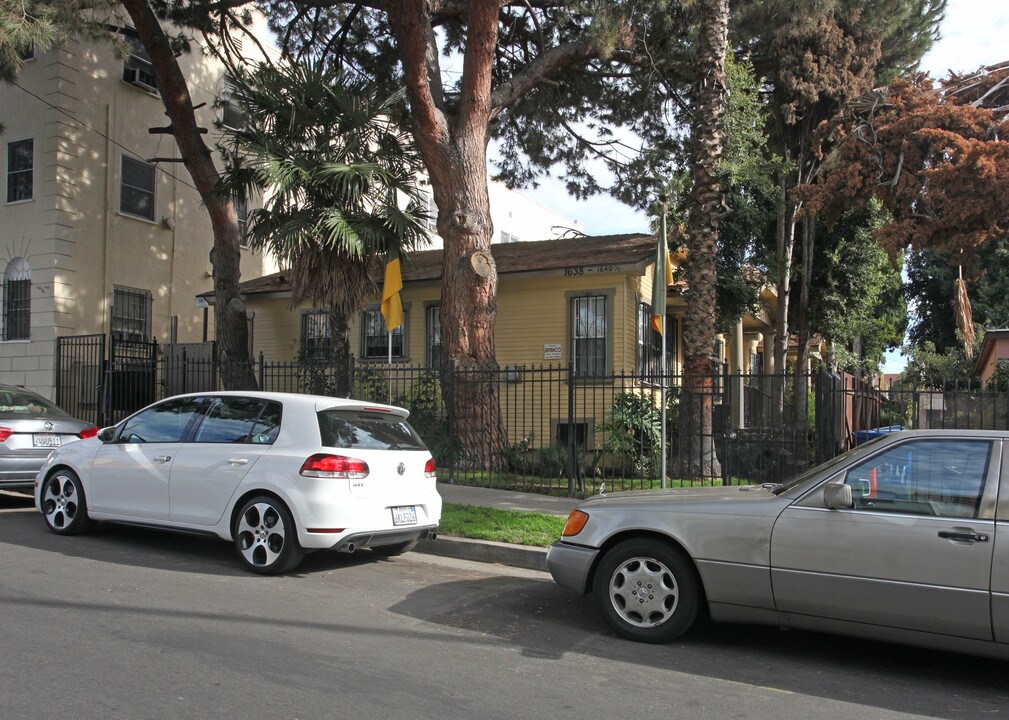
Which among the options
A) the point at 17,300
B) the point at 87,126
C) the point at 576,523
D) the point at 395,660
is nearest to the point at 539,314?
the point at 576,523

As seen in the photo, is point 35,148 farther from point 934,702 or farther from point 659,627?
point 934,702

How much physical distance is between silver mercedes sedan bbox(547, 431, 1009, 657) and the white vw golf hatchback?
2065mm

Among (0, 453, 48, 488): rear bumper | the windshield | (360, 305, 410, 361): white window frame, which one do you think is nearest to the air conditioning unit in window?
(360, 305, 410, 361): white window frame

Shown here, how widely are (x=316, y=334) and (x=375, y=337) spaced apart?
161 cm

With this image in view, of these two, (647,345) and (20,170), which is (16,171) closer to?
(20,170)

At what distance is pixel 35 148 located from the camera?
1853cm

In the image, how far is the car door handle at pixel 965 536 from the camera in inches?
176

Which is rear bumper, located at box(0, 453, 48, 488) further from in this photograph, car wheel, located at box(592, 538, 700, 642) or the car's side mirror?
the car's side mirror

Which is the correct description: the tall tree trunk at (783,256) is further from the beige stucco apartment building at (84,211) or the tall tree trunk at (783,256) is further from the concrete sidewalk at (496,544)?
the beige stucco apartment building at (84,211)

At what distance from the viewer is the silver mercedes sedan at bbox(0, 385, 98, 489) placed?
9.33 metres

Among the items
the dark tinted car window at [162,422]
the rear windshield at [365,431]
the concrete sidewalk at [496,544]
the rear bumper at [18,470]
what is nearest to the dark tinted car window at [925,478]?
the concrete sidewalk at [496,544]

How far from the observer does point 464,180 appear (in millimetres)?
14109

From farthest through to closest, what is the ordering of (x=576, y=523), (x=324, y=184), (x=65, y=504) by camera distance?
(x=324, y=184)
(x=65, y=504)
(x=576, y=523)

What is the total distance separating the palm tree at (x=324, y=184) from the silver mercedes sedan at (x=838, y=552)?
8.38m
